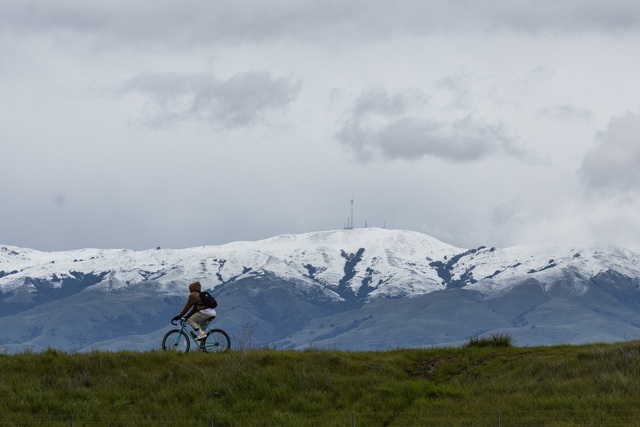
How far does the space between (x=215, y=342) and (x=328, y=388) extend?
6.00 m

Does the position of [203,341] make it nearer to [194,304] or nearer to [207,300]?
[194,304]

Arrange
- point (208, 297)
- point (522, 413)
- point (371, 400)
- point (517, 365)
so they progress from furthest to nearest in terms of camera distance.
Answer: point (208, 297), point (517, 365), point (371, 400), point (522, 413)

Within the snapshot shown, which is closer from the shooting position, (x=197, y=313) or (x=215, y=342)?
(x=197, y=313)

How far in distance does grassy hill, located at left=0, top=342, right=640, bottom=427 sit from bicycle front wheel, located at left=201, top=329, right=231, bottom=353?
106 cm

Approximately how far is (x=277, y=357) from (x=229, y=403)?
351 centimetres

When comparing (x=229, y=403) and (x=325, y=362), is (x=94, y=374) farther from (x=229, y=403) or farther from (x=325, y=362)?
(x=325, y=362)

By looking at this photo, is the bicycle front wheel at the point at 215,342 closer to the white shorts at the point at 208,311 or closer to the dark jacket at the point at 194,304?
the white shorts at the point at 208,311

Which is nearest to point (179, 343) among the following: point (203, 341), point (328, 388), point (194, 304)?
point (203, 341)

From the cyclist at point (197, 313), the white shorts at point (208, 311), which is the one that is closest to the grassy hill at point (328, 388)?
the cyclist at point (197, 313)

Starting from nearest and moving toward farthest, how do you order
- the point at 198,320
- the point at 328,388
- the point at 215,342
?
the point at 328,388
the point at 198,320
the point at 215,342

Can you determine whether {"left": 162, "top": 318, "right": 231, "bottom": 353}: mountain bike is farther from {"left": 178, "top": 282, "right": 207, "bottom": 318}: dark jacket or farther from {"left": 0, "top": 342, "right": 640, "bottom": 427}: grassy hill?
{"left": 0, "top": 342, "right": 640, "bottom": 427}: grassy hill

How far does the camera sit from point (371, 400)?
1121 inches

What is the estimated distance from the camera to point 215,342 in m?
34.1

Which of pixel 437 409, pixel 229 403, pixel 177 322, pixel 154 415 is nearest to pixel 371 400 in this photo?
pixel 437 409
